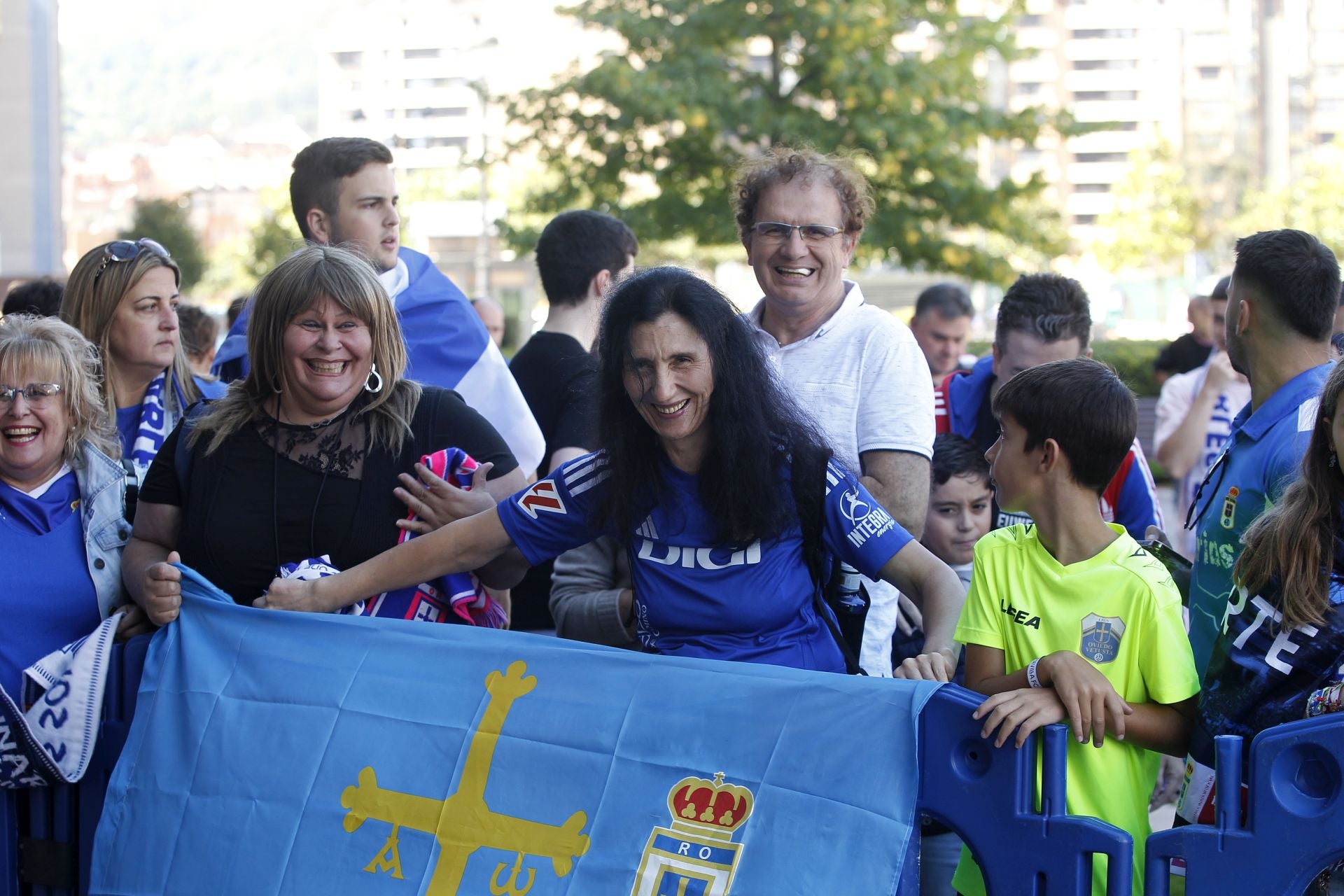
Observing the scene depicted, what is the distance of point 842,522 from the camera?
298cm

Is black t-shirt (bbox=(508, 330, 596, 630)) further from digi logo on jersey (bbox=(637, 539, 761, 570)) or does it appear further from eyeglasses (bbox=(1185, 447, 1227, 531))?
eyeglasses (bbox=(1185, 447, 1227, 531))

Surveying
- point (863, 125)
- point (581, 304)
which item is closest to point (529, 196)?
point (863, 125)

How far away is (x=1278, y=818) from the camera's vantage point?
2174mm

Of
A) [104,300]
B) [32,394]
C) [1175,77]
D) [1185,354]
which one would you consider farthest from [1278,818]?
[1175,77]

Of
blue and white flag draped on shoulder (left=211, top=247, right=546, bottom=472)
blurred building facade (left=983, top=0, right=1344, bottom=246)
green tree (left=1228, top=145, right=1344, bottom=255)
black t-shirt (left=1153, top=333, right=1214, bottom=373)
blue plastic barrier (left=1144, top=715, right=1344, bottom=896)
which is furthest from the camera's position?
blurred building facade (left=983, top=0, right=1344, bottom=246)

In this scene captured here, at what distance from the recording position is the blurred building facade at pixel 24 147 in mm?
Answer: 19250

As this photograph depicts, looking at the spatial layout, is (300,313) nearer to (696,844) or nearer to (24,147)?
(696,844)

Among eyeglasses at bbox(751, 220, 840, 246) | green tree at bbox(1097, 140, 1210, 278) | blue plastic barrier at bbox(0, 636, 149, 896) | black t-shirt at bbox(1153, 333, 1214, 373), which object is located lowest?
blue plastic barrier at bbox(0, 636, 149, 896)

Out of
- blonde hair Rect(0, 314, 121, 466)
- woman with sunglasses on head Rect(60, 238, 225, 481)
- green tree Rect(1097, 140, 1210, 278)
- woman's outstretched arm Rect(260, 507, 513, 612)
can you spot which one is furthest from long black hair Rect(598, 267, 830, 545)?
green tree Rect(1097, 140, 1210, 278)

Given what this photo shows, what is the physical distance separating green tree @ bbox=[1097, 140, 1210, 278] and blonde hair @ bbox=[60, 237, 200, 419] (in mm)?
55357

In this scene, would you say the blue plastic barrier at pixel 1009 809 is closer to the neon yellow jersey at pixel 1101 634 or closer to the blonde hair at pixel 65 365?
the neon yellow jersey at pixel 1101 634

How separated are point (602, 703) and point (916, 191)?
15.9 m

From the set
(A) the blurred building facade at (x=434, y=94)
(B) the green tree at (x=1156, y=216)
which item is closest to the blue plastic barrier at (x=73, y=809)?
(B) the green tree at (x=1156, y=216)

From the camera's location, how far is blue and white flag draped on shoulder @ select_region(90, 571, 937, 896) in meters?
2.53
